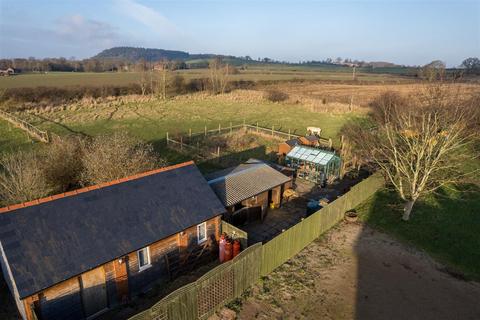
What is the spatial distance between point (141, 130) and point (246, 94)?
1407 inches

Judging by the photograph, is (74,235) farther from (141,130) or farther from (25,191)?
(141,130)

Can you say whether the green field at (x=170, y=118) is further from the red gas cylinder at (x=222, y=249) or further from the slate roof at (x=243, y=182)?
the red gas cylinder at (x=222, y=249)

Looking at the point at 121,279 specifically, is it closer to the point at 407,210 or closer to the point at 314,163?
the point at 407,210

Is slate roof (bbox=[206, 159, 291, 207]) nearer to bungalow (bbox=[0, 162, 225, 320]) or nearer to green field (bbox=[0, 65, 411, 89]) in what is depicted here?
bungalow (bbox=[0, 162, 225, 320])

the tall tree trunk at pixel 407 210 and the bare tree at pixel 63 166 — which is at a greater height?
the bare tree at pixel 63 166

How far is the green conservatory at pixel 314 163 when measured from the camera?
77.2 feet

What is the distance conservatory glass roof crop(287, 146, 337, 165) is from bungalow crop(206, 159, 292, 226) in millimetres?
4393

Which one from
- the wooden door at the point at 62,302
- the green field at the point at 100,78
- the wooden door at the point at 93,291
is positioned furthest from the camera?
the green field at the point at 100,78

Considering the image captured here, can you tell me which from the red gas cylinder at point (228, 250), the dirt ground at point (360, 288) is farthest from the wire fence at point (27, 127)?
the dirt ground at point (360, 288)

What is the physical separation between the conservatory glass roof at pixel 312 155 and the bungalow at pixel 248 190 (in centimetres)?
439

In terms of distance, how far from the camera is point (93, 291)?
11.2m

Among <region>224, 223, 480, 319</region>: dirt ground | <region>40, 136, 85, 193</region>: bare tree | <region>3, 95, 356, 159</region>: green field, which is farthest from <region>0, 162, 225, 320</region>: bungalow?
<region>3, 95, 356, 159</region>: green field

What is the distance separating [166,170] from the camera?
15.3 m

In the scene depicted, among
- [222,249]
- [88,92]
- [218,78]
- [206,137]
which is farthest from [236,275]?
[218,78]
